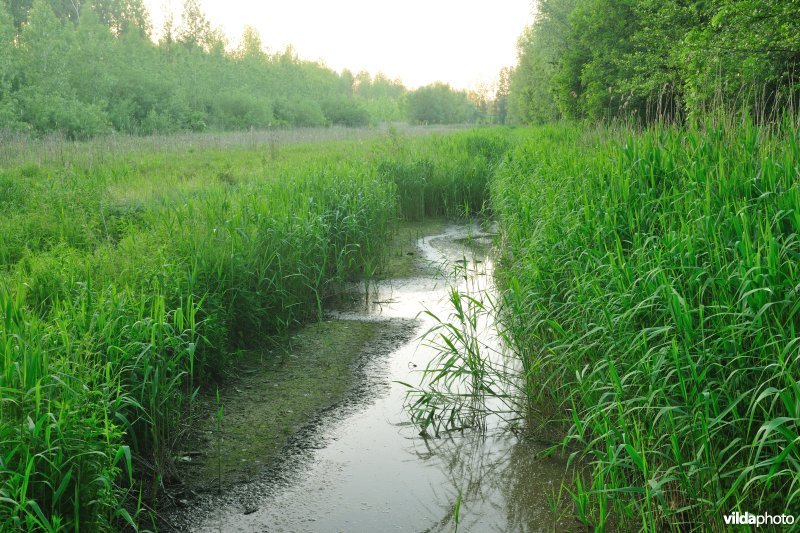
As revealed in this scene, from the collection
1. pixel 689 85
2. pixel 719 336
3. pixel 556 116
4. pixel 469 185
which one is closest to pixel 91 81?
pixel 556 116

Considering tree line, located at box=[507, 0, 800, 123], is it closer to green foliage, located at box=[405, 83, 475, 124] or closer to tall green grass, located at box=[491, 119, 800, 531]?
tall green grass, located at box=[491, 119, 800, 531]

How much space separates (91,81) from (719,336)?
35193 millimetres

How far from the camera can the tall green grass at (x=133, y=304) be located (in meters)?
2.36

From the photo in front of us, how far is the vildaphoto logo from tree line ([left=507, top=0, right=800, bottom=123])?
3326mm

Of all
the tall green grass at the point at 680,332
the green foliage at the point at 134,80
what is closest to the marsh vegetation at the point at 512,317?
→ the tall green grass at the point at 680,332

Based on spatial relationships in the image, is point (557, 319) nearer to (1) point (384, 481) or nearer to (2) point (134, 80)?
(1) point (384, 481)

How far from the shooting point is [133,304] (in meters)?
3.62

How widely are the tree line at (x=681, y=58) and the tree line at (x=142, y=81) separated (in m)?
14.7

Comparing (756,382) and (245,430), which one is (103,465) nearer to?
(245,430)

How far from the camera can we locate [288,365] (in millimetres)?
4699

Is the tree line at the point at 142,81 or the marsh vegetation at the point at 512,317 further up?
the tree line at the point at 142,81

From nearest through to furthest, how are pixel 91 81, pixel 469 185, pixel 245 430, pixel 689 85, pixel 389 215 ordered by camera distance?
pixel 245 430, pixel 389 215, pixel 689 85, pixel 469 185, pixel 91 81

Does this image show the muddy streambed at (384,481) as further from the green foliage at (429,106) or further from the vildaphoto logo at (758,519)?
the green foliage at (429,106)

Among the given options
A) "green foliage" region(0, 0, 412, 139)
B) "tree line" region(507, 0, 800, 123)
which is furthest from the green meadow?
"green foliage" region(0, 0, 412, 139)
